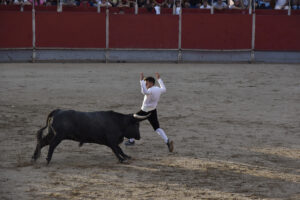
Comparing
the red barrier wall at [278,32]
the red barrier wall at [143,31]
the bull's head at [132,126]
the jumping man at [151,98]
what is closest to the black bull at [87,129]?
the bull's head at [132,126]

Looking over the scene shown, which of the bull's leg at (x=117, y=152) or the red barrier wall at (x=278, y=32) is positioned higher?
the red barrier wall at (x=278, y=32)

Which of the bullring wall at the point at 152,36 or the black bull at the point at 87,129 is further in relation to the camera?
the bullring wall at the point at 152,36

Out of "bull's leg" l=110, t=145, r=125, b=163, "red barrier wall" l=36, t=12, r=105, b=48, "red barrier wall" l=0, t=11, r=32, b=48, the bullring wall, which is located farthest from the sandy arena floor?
"red barrier wall" l=36, t=12, r=105, b=48

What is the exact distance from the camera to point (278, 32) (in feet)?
73.3

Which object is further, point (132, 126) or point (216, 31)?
point (216, 31)

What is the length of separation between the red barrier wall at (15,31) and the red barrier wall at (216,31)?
19.3 feet

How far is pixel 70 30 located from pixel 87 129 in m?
14.3

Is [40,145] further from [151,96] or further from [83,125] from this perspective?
[151,96]

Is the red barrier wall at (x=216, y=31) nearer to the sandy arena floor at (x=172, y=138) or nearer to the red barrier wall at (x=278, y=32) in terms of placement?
the red barrier wall at (x=278, y=32)

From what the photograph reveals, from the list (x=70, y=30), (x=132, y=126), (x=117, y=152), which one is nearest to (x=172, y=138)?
(x=132, y=126)

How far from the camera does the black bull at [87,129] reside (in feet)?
27.7

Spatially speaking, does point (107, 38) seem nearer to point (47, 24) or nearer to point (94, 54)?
point (94, 54)

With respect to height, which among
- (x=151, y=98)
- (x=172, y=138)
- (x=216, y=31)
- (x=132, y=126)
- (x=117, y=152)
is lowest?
(x=172, y=138)

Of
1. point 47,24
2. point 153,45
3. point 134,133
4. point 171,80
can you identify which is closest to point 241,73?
point 171,80
